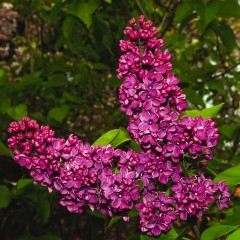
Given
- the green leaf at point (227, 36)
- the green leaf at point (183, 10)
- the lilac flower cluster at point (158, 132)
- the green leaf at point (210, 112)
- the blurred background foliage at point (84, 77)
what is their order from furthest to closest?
the green leaf at point (227, 36), the green leaf at point (183, 10), the blurred background foliage at point (84, 77), the green leaf at point (210, 112), the lilac flower cluster at point (158, 132)

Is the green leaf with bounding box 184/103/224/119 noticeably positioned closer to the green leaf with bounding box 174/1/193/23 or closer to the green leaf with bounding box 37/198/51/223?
the green leaf with bounding box 174/1/193/23

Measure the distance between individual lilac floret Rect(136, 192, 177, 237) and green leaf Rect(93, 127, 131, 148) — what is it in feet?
1.03

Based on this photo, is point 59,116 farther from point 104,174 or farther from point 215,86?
point 104,174

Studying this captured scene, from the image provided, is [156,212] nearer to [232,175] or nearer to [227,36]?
[232,175]

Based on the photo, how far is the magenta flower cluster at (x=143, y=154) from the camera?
1776 millimetres

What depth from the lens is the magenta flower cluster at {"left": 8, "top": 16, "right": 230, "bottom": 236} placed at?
1.78 metres

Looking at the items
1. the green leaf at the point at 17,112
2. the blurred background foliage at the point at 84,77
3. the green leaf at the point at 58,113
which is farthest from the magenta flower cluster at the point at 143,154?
the green leaf at the point at 58,113

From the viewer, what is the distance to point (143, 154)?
5.95 ft

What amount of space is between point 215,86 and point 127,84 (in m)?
2.64

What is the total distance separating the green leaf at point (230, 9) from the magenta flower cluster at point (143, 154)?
1.50m

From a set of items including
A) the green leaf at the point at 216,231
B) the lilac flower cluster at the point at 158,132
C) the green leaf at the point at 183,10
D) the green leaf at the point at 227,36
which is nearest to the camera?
the lilac flower cluster at the point at 158,132

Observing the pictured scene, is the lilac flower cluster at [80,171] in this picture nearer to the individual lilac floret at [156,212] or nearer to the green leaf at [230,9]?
the individual lilac floret at [156,212]

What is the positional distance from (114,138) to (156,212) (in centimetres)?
40

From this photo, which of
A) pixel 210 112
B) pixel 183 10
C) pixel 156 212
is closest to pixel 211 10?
pixel 183 10
